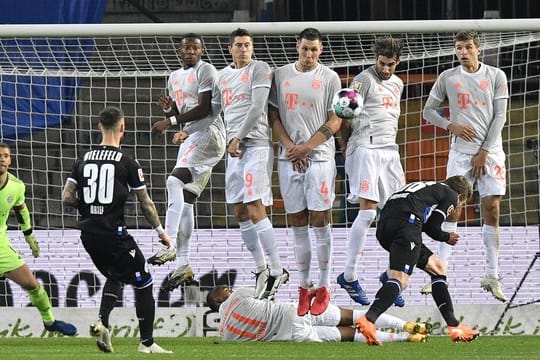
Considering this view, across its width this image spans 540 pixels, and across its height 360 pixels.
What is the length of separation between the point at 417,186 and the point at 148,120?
5.87m

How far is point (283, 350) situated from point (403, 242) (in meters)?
1.24

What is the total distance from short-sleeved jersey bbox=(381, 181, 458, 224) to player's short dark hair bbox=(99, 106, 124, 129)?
7.86 feet

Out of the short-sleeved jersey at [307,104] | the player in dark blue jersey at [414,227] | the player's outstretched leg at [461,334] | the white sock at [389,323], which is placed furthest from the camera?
the short-sleeved jersey at [307,104]

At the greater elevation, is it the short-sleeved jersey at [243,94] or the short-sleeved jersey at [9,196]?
the short-sleeved jersey at [243,94]

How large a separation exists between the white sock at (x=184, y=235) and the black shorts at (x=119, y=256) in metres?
3.12

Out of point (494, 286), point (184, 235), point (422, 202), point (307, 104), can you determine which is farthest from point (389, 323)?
point (184, 235)

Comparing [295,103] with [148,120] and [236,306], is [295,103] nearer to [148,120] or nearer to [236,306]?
[236,306]

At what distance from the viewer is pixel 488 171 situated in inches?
512

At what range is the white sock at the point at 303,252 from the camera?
12250 millimetres

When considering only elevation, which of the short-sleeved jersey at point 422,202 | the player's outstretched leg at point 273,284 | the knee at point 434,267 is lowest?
the player's outstretched leg at point 273,284

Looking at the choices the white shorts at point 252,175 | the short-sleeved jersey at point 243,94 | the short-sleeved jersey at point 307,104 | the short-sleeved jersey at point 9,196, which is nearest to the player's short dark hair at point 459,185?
the short-sleeved jersey at point 307,104

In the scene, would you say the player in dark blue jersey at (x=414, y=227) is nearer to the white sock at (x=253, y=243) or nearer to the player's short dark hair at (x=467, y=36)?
the white sock at (x=253, y=243)

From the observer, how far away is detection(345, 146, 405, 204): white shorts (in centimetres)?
1275

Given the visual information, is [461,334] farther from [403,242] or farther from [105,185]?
[105,185]
